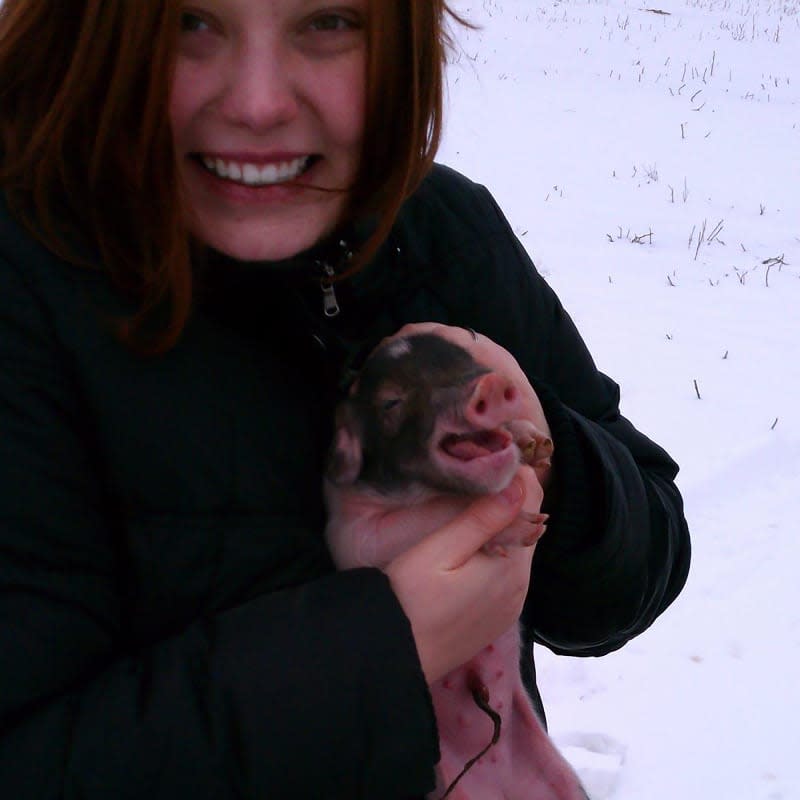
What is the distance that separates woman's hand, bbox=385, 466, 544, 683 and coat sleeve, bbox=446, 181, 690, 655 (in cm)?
13

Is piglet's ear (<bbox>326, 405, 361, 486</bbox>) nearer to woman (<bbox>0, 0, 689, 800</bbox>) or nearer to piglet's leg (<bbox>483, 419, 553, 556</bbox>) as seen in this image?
woman (<bbox>0, 0, 689, 800</bbox>)

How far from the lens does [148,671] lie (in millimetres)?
1188

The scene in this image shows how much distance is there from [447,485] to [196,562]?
437mm

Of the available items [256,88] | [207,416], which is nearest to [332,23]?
[256,88]

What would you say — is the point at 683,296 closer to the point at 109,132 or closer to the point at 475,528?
the point at 475,528

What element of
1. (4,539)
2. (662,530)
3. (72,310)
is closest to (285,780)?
(4,539)

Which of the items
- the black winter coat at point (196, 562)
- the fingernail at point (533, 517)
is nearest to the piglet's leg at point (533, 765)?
the black winter coat at point (196, 562)

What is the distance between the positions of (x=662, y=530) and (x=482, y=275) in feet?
1.76

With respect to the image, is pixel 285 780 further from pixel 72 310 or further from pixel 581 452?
pixel 581 452

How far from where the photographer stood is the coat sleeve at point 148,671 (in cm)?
112

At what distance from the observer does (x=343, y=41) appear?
136cm

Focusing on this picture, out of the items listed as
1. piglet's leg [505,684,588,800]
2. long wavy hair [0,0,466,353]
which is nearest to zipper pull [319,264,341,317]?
long wavy hair [0,0,466,353]

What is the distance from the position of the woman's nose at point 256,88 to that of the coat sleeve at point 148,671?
1.14ft

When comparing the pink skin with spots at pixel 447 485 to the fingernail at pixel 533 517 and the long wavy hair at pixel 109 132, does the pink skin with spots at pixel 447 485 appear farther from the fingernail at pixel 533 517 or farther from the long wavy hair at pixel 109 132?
the long wavy hair at pixel 109 132
